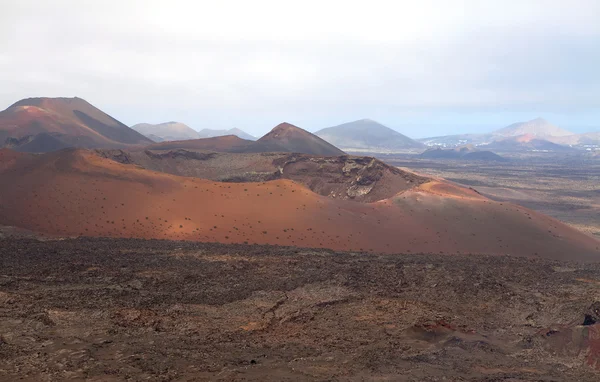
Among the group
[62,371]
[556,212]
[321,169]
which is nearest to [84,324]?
[62,371]

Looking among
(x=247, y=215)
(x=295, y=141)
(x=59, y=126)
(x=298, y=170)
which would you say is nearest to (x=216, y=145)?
(x=295, y=141)

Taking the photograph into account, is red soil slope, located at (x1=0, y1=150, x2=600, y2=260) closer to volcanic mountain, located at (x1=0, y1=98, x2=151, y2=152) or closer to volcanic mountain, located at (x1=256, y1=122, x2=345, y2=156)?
volcanic mountain, located at (x1=0, y1=98, x2=151, y2=152)

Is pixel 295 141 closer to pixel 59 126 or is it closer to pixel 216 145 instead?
pixel 216 145

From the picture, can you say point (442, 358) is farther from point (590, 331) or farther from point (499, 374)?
point (590, 331)

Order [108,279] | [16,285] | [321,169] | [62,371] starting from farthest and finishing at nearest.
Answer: [321,169] < [108,279] < [16,285] < [62,371]

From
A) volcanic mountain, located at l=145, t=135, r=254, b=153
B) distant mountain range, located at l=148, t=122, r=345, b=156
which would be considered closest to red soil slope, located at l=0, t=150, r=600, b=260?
volcanic mountain, located at l=145, t=135, r=254, b=153

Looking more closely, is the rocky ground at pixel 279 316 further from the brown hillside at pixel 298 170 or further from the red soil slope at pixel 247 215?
the brown hillside at pixel 298 170

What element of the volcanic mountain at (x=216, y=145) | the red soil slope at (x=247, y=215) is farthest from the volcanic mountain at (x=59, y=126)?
the red soil slope at (x=247, y=215)
